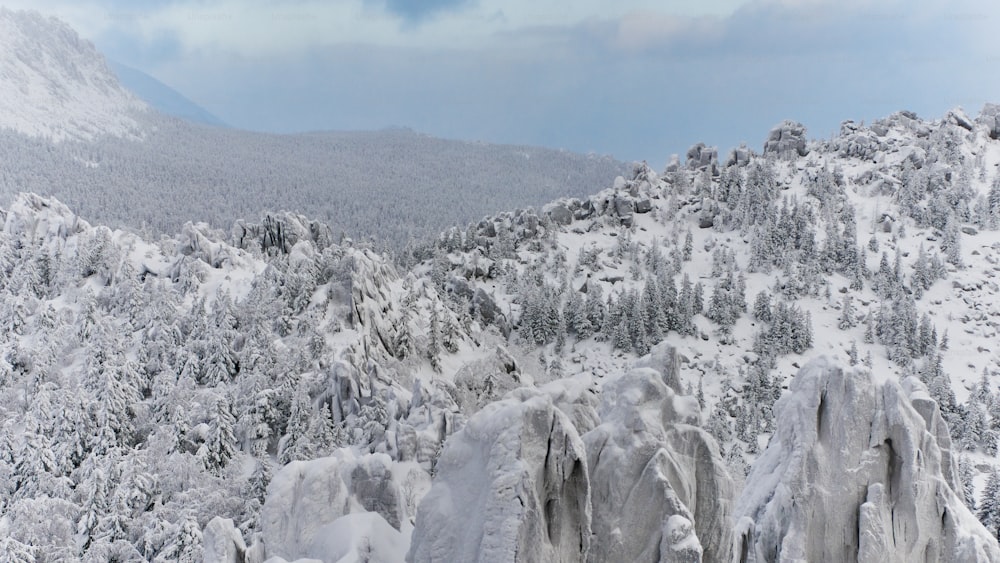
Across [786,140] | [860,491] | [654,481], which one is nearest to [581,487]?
[654,481]

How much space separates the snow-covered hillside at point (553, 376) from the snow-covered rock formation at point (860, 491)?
0.23 ft

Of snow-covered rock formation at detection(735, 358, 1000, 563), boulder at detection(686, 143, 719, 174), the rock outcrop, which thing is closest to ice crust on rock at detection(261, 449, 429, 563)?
snow-covered rock formation at detection(735, 358, 1000, 563)

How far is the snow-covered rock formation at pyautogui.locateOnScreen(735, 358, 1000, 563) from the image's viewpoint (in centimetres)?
1623

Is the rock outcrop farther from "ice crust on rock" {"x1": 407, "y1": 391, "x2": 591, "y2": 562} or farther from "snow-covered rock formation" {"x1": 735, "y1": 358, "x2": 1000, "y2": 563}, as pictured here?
"ice crust on rock" {"x1": 407, "y1": 391, "x2": 591, "y2": 562}

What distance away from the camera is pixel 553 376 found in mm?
83438

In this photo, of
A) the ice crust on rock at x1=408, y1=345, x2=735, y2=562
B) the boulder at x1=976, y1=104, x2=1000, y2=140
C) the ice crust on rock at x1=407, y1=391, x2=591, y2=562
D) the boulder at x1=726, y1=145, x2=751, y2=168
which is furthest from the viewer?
the boulder at x1=726, y1=145, x2=751, y2=168

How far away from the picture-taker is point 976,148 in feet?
436

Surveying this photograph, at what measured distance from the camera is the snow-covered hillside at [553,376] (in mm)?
14484

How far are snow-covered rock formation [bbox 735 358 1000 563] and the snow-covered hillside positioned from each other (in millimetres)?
71

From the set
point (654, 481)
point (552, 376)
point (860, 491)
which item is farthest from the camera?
point (552, 376)

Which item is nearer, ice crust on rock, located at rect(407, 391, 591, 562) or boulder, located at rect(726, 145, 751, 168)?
ice crust on rock, located at rect(407, 391, 591, 562)

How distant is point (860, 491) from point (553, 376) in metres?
67.4

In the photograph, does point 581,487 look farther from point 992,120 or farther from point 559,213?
point 992,120

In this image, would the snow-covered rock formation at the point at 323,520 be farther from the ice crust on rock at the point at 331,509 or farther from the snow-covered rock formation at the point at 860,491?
the snow-covered rock formation at the point at 860,491
